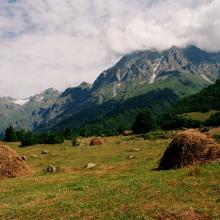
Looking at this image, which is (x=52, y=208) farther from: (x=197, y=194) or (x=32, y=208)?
(x=197, y=194)

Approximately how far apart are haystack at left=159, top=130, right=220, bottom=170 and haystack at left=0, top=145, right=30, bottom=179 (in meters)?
18.5

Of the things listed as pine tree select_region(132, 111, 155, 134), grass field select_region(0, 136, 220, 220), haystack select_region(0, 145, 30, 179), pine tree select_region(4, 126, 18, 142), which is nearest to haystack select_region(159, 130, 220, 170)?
grass field select_region(0, 136, 220, 220)

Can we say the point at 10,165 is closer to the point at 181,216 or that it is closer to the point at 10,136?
the point at 181,216

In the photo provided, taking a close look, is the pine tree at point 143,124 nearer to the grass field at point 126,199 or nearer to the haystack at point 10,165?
the haystack at point 10,165

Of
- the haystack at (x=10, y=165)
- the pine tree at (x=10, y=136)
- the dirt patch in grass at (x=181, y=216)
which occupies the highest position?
the pine tree at (x=10, y=136)

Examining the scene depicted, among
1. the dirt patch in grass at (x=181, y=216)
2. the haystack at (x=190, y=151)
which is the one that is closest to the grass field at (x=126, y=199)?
the dirt patch in grass at (x=181, y=216)

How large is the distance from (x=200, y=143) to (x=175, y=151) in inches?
96.5

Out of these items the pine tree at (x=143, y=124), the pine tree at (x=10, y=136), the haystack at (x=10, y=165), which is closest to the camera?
the haystack at (x=10, y=165)

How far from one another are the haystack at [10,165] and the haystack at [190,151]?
1849cm

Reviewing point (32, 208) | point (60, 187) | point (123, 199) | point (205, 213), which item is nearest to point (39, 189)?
point (60, 187)

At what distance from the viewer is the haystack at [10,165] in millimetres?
51031

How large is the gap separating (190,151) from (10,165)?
73.5 feet

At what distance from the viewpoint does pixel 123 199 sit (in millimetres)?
26406

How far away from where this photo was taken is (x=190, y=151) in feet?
131
